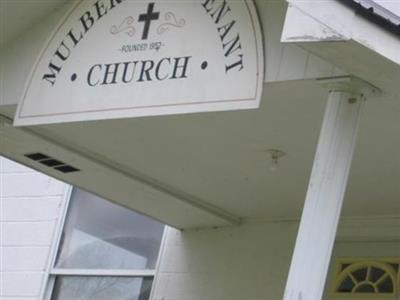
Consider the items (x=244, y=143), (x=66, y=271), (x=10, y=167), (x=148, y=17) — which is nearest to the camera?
(x=148, y=17)

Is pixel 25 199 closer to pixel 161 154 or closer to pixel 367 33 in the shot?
pixel 161 154

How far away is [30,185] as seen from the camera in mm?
11664

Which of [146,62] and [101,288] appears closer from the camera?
[146,62]

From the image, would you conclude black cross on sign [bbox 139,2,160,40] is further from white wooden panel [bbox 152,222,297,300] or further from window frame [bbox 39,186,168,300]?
Answer: window frame [bbox 39,186,168,300]

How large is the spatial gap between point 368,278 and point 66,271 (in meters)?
3.27

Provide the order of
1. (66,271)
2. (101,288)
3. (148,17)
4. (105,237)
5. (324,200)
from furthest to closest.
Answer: (66,271)
(105,237)
(101,288)
(148,17)
(324,200)

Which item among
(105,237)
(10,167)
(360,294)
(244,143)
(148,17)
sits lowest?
(360,294)

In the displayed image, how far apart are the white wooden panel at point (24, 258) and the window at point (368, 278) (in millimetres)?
3412

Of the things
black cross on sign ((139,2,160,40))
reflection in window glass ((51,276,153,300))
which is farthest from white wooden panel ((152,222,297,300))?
black cross on sign ((139,2,160,40))

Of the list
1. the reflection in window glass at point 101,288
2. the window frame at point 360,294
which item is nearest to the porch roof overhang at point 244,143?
the window frame at point 360,294

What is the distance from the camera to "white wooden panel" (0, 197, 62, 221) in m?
11.3

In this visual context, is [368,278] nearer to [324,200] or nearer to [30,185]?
[324,200]

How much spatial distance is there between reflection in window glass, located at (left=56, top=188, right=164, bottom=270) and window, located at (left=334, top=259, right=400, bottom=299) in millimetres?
2063

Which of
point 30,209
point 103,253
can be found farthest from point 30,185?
point 103,253
